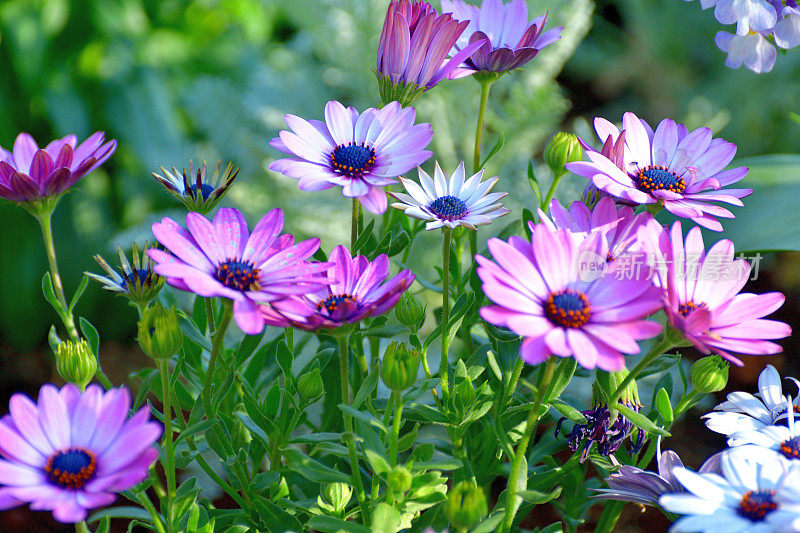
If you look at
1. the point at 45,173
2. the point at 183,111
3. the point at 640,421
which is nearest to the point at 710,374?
the point at 640,421

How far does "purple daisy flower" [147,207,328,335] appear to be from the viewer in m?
0.32

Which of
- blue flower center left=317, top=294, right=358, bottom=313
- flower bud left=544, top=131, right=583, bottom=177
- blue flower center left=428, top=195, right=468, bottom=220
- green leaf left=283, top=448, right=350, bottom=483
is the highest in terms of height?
flower bud left=544, top=131, right=583, bottom=177

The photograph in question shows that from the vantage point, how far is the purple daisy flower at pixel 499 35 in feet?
1.52

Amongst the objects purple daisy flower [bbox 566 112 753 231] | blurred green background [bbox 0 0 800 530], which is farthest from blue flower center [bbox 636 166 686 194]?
blurred green background [bbox 0 0 800 530]

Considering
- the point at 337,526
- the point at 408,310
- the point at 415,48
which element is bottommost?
the point at 337,526

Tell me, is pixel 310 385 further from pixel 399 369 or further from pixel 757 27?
pixel 757 27

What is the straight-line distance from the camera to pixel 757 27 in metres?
0.45

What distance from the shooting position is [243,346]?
1.44ft

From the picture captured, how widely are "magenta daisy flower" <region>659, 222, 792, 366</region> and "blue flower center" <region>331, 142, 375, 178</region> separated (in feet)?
0.54

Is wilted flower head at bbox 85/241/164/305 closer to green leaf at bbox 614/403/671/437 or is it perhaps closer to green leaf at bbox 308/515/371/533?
green leaf at bbox 308/515/371/533

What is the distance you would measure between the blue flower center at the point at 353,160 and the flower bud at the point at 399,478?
16 cm

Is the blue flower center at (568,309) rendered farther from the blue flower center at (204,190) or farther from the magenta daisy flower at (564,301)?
the blue flower center at (204,190)

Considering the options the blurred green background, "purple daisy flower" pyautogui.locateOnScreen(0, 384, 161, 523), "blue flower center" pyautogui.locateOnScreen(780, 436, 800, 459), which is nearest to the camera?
"purple daisy flower" pyautogui.locateOnScreen(0, 384, 161, 523)

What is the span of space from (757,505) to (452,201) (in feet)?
0.74
